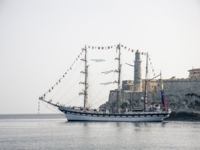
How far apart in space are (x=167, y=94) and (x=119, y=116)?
47.0 ft

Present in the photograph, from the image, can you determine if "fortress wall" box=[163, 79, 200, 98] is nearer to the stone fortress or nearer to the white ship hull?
the stone fortress

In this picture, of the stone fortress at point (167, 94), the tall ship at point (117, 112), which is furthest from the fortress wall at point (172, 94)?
the tall ship at point (117, 112)

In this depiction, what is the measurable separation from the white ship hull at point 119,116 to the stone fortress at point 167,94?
6.30 m

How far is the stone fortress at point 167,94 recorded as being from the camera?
243ft

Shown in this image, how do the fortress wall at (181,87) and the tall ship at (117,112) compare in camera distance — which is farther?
the fortress wall at (181,87)

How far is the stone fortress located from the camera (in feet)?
243

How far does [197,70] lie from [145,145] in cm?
5381

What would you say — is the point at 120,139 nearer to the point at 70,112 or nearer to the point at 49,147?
the point at 49,147

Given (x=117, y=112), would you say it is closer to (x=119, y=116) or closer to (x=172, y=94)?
(x=119, y=116)

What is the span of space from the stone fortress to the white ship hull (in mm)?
6300

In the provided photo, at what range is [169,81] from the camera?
257ft

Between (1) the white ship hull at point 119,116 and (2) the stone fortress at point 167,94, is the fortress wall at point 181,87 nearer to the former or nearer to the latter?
(2) the stone fortress at point 167,94

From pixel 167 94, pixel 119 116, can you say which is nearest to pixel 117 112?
pixel 119 116

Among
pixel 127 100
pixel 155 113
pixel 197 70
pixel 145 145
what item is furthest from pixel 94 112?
pixel 145 145
